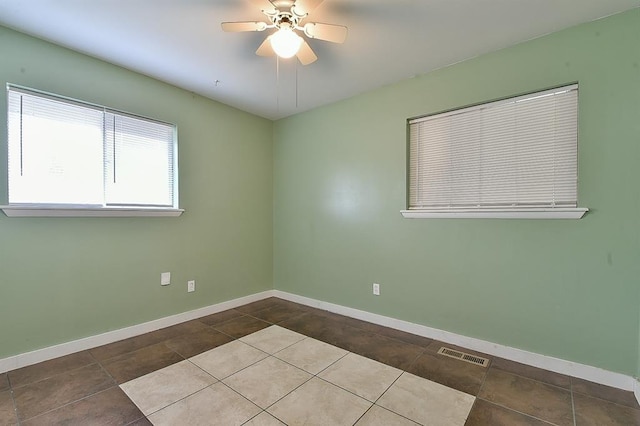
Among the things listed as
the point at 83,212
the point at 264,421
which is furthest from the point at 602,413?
the point at 83,212

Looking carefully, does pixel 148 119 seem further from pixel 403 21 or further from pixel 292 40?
pixel 403 21

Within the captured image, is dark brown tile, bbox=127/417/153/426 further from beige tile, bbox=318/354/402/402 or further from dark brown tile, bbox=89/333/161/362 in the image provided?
beige tile, bbox=318/354/402/402

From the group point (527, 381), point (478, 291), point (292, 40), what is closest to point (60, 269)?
point (292, 40)

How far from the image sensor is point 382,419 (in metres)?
1.64

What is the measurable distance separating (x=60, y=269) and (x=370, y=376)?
2.63 meters

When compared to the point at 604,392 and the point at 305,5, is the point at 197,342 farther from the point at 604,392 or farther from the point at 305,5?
the point at 604,392

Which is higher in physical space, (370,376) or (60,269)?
(60,269)

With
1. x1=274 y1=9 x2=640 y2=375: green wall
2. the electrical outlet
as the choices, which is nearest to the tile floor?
x1=274 y1=9 x2=640 y2=375: green wall

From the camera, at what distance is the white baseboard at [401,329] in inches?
79.0

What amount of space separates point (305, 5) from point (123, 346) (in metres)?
3.04

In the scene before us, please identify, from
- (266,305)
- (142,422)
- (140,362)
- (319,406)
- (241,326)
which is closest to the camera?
(142,422)

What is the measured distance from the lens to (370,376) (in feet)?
6.84

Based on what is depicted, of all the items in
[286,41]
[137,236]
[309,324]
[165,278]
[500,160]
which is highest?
[286,41]

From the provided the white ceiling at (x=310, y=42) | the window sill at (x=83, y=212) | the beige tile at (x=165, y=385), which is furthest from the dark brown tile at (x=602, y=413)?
the window sill at (x=83, y=212)
